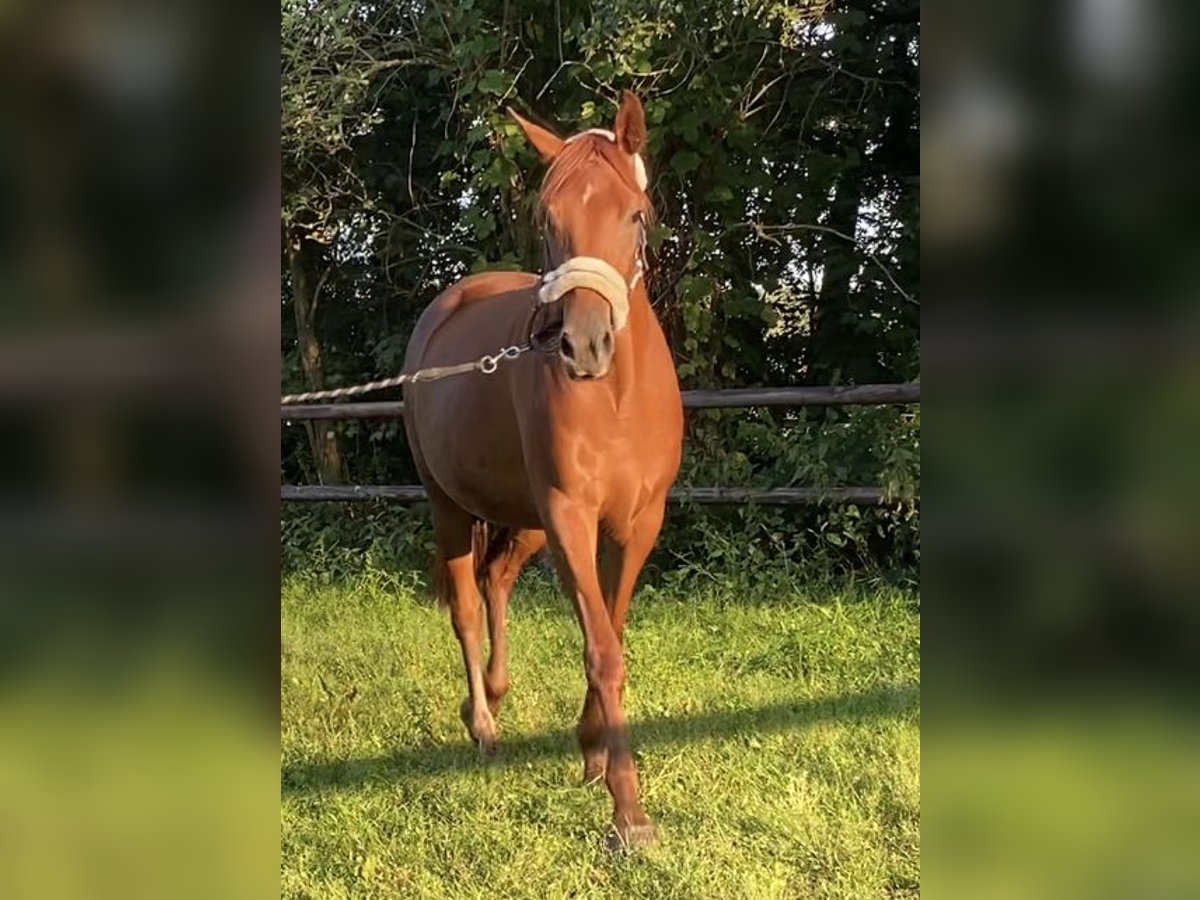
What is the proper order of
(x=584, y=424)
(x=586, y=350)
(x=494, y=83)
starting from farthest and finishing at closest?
1. (x=494, y=83)
2. (x=584, y=424)
3. (x=586, y=350)

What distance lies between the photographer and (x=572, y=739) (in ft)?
10.1

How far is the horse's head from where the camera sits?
6.86 ft

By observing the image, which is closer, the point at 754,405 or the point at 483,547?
the point at 483,547

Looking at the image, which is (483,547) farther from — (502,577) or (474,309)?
(474,309)

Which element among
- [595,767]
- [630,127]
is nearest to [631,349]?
[630,127]

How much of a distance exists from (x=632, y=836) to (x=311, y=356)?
541cm

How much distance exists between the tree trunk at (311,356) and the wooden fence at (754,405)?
29.4 inches

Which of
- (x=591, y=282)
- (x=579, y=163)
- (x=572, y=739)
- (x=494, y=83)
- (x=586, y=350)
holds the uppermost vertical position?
(x=494, y=83)

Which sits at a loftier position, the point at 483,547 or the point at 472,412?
the point at 472,412

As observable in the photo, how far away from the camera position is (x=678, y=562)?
18.1 ft
